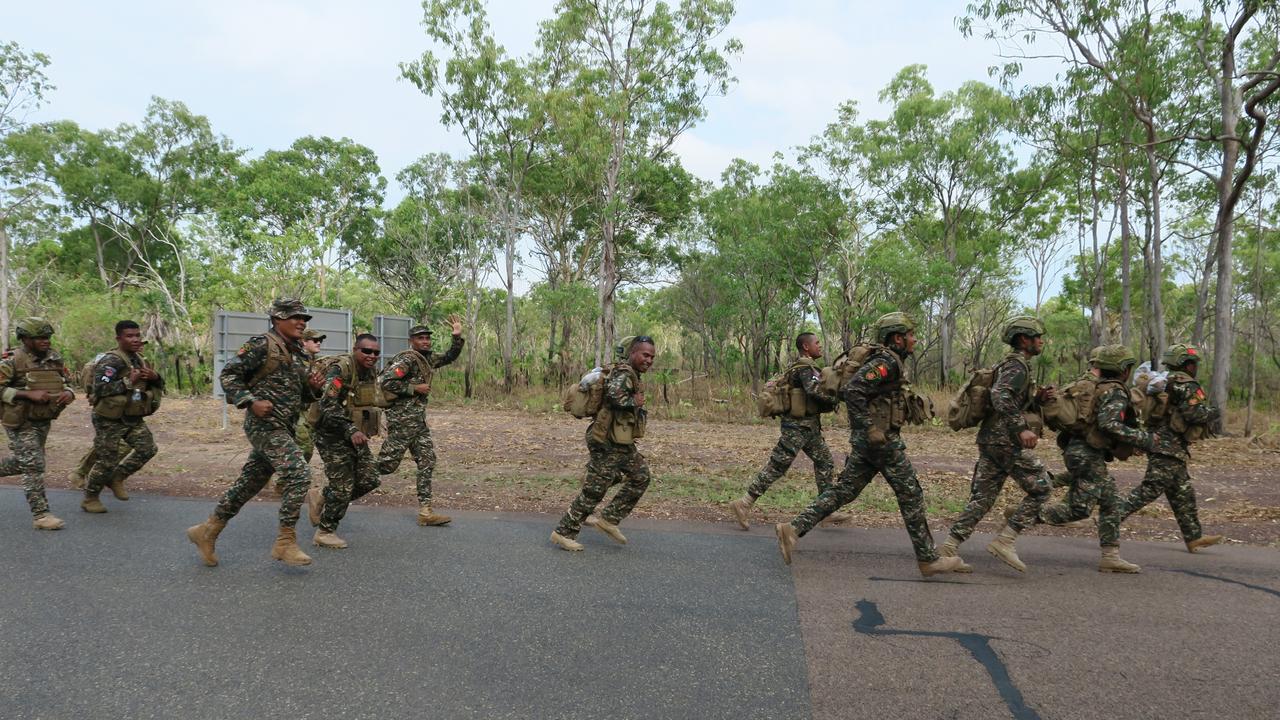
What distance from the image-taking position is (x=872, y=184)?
23859 mm

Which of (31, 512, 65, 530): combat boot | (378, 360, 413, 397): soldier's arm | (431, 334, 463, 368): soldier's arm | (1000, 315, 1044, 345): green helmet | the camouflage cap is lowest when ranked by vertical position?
(31, 512, 65, 530): combat boot

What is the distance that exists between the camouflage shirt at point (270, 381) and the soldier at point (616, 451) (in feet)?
7.13

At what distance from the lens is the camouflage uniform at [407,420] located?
5.82m

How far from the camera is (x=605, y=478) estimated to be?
521 centimetres

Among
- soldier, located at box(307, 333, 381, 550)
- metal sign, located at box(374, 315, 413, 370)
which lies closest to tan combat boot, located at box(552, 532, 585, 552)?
soldier, located at box(307, 333, 381, 550)

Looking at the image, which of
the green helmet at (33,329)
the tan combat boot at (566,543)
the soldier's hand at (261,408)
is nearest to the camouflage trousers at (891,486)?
the tan combat boot at (566,543)

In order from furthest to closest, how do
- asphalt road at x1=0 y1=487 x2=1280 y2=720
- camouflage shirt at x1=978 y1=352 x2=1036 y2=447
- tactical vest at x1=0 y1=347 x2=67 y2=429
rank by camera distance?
tactical vest at x1=0 y1=347 x2=67 y2=429 → camouflage shirt at x1=978 y1=352 x2=1036 y2=447 → asphalt road at x1=0 y1=487 x2=1280 y2=720

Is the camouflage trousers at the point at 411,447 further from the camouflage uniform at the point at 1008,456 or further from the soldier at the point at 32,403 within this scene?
the camouflage uniform at the point at 1008,456

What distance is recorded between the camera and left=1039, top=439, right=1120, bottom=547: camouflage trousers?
486 cm

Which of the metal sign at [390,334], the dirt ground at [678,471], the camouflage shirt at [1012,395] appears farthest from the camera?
the metal sign at [390,334]

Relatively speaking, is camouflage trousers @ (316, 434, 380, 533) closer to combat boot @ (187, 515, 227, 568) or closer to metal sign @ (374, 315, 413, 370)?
combat boot @ (187, 515, 227, 568)

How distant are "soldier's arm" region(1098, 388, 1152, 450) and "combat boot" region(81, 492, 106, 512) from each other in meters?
8.45

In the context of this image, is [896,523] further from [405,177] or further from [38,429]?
[405,177]

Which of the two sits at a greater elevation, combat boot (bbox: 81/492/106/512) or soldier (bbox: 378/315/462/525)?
soldier (bbox: 378/315/462/525)
